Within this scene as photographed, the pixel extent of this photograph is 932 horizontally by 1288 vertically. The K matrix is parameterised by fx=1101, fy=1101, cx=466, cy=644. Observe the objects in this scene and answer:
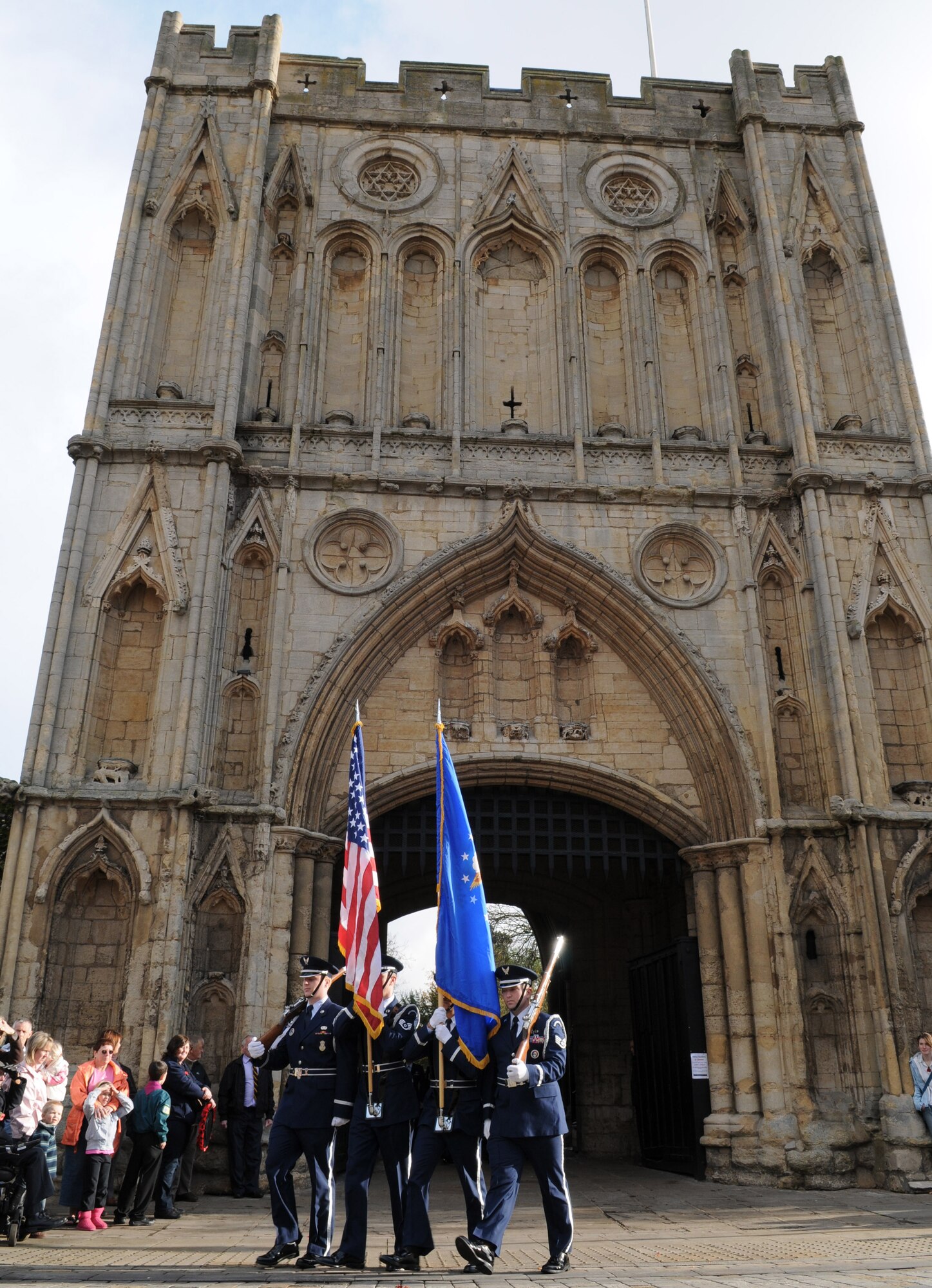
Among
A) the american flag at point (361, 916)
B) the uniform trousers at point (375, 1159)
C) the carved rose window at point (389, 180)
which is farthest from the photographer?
the carved rose window at point (389, 180)

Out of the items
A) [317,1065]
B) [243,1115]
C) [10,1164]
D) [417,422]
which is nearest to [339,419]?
[417,422]

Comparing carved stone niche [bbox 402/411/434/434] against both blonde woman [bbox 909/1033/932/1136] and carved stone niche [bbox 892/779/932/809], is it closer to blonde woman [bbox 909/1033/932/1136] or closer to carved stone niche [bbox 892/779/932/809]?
carved stone niche [bbox 892/779/932/809]

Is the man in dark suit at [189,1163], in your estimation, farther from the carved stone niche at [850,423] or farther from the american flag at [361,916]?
the carved stone niche at [850,423]

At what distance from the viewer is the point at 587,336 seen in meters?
16.4

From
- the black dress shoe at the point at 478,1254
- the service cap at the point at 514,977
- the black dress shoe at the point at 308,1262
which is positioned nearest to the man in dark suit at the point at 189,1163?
the black dress shoe at the point at 308,1262

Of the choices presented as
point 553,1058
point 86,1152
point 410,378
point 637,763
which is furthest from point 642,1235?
point 410,378

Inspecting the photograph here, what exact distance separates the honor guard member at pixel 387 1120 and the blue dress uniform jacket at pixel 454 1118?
0.08 m

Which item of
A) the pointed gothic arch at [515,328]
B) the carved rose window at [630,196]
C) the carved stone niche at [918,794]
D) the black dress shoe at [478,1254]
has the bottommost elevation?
the black dress shoe at [478,1254]

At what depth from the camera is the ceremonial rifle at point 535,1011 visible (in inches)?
260

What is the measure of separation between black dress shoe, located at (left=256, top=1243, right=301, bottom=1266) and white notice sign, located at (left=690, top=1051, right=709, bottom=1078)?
7156 mm

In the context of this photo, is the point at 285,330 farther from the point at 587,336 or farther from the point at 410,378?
the point at 587,336

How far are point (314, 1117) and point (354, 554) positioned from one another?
853 cm

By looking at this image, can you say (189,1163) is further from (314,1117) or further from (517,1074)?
(517,1074)

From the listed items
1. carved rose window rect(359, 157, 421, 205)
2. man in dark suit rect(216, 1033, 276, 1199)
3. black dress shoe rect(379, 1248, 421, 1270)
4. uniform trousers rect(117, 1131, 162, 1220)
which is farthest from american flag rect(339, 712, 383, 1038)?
carved rose window rect(359, 157, 421, 205)
